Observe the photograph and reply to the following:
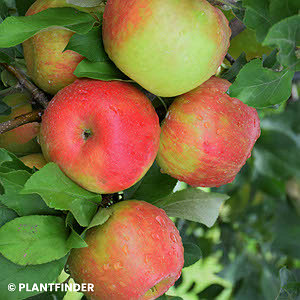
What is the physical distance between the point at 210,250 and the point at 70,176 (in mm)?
845

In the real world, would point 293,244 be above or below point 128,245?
below

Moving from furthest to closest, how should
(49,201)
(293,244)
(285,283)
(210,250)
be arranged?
(293,244) → (210,250) → (285,283) → (49,201)

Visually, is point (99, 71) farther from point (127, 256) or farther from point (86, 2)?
point (127, 256)

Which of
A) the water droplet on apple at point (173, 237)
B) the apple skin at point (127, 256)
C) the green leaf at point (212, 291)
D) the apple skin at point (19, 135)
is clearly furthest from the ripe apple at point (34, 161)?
the green leaf at point (212, 291)

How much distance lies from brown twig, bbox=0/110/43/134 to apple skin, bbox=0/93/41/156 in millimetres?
84

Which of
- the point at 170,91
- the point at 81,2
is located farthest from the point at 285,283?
the point at 81,2

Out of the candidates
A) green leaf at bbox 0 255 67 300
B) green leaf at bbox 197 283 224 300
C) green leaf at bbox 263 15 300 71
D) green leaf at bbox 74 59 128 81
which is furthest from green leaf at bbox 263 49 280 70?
green leaf at bbox 197 283 224 300

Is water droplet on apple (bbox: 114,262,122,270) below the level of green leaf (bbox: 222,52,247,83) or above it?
below

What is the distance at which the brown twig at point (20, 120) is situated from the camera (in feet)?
2.09

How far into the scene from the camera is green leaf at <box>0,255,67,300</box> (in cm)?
56

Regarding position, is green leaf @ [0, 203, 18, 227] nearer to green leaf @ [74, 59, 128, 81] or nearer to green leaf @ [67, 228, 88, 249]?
green leaf @ [67, 228, 88, 249]

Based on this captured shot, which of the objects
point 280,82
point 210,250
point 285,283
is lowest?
point 210,250

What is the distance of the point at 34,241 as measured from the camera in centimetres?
57

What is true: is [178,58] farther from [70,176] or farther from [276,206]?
[276,206]
